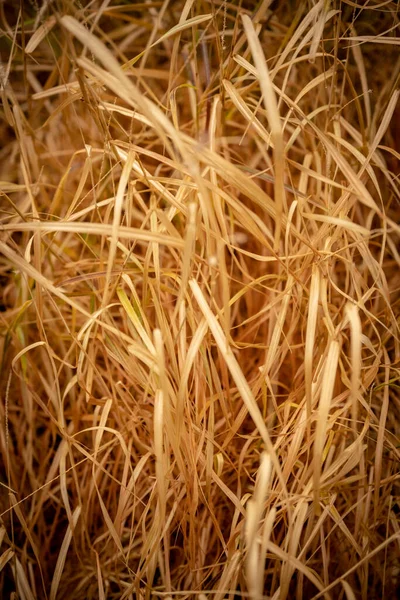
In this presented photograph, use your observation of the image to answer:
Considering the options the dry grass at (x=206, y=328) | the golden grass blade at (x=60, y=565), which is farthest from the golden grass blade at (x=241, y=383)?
the golden grass blade at (x=60, y=565)

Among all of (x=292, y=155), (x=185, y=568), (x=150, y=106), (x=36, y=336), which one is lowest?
(x=185, y=568)

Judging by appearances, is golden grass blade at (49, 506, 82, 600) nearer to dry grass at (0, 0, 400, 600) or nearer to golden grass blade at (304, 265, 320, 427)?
dry grass at (0, 0, 400, 600)

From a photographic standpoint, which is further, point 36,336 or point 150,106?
point 36,336

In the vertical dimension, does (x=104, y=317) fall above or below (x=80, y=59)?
below

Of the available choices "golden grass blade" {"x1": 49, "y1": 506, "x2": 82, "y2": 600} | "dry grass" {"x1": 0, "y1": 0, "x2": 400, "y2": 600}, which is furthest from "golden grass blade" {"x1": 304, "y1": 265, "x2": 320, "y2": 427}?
"golden grass blade" {"x1": 49, "y1": 506, "x2": 82, "y2": 600}

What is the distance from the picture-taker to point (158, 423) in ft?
1.34

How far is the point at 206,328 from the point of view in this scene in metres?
0.44

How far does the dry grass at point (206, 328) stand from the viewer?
1.35 feet

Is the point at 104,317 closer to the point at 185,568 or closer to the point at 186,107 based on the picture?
the point at 185,568

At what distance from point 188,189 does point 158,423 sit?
226mm

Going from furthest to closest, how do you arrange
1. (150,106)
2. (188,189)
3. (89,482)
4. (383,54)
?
1. (383,54)
2. (89,482)
3. (188,189)
4. (150,106)

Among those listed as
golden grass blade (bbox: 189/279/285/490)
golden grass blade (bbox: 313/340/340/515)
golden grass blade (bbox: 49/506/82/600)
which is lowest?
golden grass blade (bbox: 49/506/82/600)

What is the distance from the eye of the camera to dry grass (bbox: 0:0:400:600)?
412mm

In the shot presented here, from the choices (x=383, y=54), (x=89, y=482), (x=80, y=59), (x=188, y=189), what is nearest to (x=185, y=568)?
(x=89, y=482)
